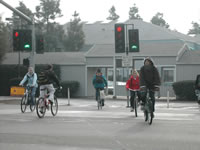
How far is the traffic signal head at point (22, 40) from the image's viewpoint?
950 inches

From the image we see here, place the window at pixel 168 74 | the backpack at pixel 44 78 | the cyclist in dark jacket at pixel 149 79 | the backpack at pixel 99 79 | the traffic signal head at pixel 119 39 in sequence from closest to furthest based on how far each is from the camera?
the cyclist in dark jacket at pixel 149 79
the backpack at pixel 44 78
the backpack at pixel 99 79
the traffic signal head at pixel 119 39
the window at pixel 168 74

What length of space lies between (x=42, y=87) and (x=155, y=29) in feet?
166

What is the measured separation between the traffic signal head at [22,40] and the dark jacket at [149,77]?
1239cm

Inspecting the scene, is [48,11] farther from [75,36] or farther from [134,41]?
[134,41]

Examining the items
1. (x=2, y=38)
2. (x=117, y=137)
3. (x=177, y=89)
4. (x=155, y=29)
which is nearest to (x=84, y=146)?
(x=117, y=137)

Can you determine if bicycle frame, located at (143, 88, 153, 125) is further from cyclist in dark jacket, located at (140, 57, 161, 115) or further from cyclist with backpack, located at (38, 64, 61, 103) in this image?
cyclist with backpack, located at (38, 64, 61, 103)

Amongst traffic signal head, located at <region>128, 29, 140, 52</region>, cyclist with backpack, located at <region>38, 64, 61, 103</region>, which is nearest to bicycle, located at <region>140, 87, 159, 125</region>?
cyclist with backpack, located at <region>38, 64, 61, 103</region>

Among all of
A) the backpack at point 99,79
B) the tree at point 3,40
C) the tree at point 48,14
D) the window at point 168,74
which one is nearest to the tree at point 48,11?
the tree at point 48,14

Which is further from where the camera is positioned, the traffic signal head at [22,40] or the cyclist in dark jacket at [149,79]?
the traffic signal head at [22,40]

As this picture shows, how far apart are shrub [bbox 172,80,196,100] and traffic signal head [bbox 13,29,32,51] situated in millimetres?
12120

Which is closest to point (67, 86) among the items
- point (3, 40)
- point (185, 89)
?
point (185, 89)

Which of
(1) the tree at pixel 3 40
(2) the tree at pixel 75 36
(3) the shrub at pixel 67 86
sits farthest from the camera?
(2) the tree at pixel 75 36

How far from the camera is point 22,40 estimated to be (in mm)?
24266

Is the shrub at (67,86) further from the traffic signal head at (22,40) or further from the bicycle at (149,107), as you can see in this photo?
the bicycle at (149,107)
